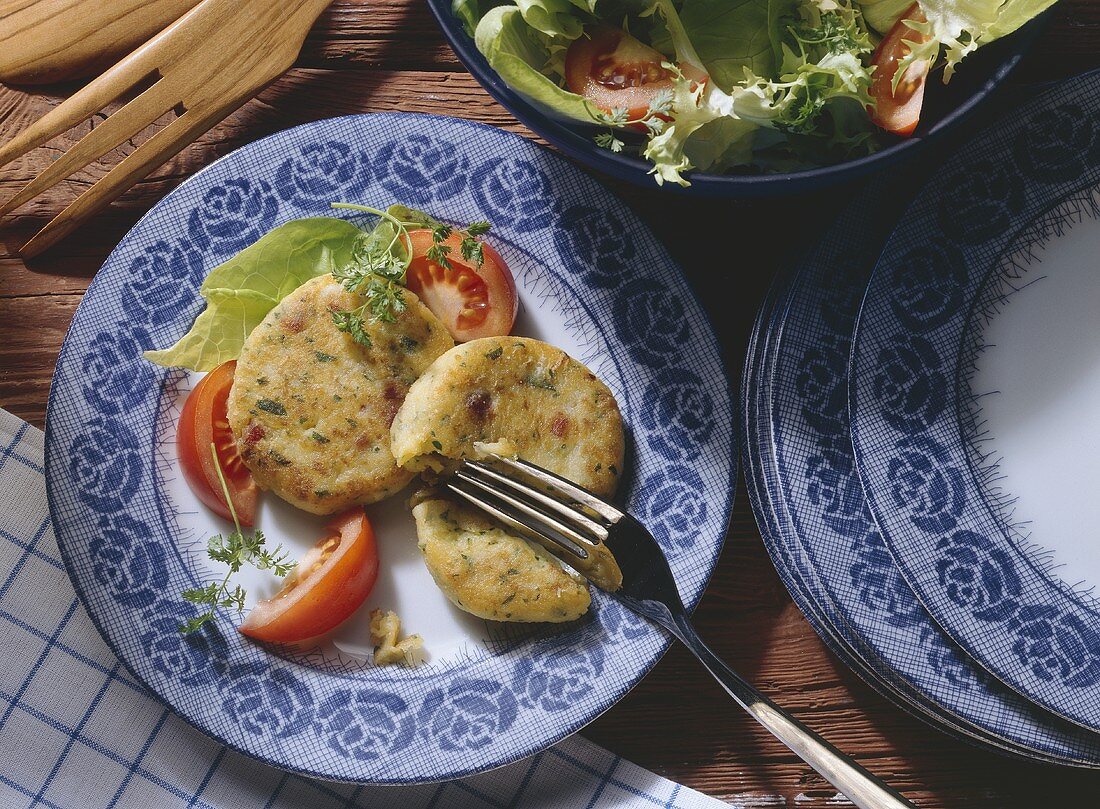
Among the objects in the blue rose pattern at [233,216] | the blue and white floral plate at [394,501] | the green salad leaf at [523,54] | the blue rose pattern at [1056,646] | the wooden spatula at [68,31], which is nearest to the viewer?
the green salad leaf at [523,54]

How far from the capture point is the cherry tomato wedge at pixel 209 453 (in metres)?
1.99

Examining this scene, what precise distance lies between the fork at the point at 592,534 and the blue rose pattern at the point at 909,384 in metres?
0.53

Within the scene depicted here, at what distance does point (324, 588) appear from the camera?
192 centimetres

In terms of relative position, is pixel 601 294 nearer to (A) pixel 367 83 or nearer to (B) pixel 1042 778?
(A) pixel 367 83

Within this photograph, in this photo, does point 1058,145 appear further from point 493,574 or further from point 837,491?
point 493,574

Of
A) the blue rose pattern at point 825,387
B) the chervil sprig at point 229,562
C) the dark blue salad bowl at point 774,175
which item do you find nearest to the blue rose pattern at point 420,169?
the dark blue salad bowl at point 774,175

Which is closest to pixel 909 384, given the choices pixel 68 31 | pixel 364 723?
pixel 364 723

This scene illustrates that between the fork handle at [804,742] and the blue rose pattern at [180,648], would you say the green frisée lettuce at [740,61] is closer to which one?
the fork handle at [804,742]

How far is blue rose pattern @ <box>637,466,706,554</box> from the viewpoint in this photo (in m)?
2.04

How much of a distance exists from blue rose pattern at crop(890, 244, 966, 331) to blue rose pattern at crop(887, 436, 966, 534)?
244 mm

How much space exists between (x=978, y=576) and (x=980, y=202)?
2.40 feet

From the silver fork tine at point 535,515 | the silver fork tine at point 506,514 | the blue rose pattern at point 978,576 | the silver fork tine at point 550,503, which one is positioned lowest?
the silver fork tine at point 506,514

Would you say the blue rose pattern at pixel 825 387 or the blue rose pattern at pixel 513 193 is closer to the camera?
the blue rose pattern at pixel 825 387

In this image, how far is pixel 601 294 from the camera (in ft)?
6.96
